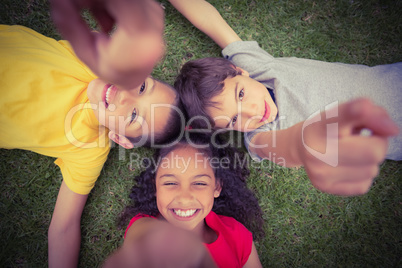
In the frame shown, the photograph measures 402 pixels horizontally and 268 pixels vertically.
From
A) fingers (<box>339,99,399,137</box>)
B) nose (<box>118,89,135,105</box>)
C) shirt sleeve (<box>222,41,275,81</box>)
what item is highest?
shirt sleeve (<box>222,41,275,81</box>)

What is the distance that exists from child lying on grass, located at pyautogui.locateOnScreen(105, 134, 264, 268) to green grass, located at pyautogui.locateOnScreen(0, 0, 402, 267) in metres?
0.16

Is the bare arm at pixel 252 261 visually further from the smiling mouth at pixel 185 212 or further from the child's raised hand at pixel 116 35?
the child's raised hand at pixel 116 35

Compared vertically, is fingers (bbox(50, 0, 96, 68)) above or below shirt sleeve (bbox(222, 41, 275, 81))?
below

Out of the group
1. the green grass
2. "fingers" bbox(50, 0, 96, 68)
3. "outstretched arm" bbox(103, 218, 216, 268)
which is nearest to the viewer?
"fingers" bbox(50, 0, 96, 68)

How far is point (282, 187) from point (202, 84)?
1.02 meters

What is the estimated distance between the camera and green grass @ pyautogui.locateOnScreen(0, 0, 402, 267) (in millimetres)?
1859

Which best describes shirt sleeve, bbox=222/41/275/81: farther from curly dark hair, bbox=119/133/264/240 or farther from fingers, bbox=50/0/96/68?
fingers, bbox=50/0/96/68

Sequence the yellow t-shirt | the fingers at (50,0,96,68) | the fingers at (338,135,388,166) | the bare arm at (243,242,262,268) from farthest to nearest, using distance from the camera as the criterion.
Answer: the bare arm at (243,242,262,268) < the yellow t-shirt < the fingers at (338,135,388,166) < the fingers at (50,0,96,68)

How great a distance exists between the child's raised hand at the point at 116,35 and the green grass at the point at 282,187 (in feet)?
4.87

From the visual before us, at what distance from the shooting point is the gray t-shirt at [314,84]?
1.50m

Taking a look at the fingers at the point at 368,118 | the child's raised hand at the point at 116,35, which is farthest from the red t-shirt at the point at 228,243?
the child's raised hand at the point at 116,35

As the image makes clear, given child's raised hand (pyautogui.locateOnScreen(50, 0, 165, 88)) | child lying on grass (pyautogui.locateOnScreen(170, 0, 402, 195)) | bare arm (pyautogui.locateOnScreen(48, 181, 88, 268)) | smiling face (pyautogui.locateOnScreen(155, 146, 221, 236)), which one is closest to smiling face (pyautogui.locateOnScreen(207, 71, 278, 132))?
child lying on grass (pyautogui.locateOnScreen(170, 0, 402, 195))

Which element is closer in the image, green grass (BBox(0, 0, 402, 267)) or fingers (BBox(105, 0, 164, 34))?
fingers (BBox(105, 0, 164, 34))

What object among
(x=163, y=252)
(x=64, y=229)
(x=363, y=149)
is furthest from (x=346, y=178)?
(x=64, y=229)
